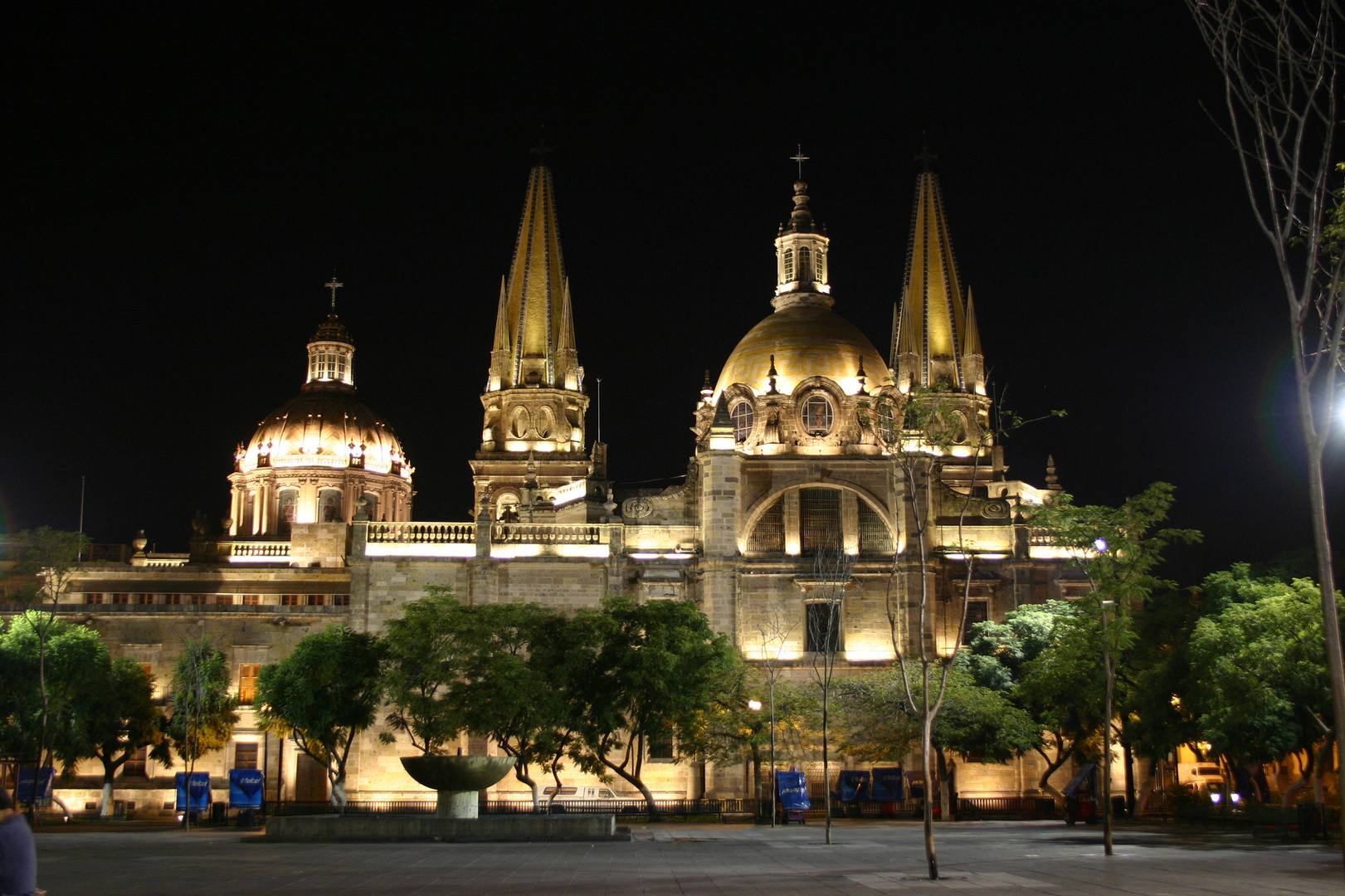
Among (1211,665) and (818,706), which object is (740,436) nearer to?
(818,706)

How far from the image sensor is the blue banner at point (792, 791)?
45.0 meters

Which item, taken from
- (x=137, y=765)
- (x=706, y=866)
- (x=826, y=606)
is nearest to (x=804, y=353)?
(x=826, y=606)

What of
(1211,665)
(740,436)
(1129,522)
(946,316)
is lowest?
(1211,665)

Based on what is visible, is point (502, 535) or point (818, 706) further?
point (502, 535)

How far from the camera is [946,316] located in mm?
72875

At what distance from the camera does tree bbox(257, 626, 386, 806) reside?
43125 millimetres

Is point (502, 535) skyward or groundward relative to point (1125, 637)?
skyward

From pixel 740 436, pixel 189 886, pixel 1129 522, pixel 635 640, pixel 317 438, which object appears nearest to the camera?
pixel 189 886

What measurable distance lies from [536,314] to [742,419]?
63.6 feet

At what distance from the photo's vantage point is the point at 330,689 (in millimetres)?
43625

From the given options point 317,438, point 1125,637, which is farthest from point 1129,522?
point 317,438

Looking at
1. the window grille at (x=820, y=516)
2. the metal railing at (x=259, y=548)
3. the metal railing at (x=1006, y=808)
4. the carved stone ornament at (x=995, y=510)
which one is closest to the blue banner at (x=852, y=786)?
the metal railing at (x=1006, y=808)

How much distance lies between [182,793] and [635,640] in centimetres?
1622

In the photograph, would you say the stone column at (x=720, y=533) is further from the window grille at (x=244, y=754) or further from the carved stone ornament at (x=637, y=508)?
the window grille at (x=244, y=754)
